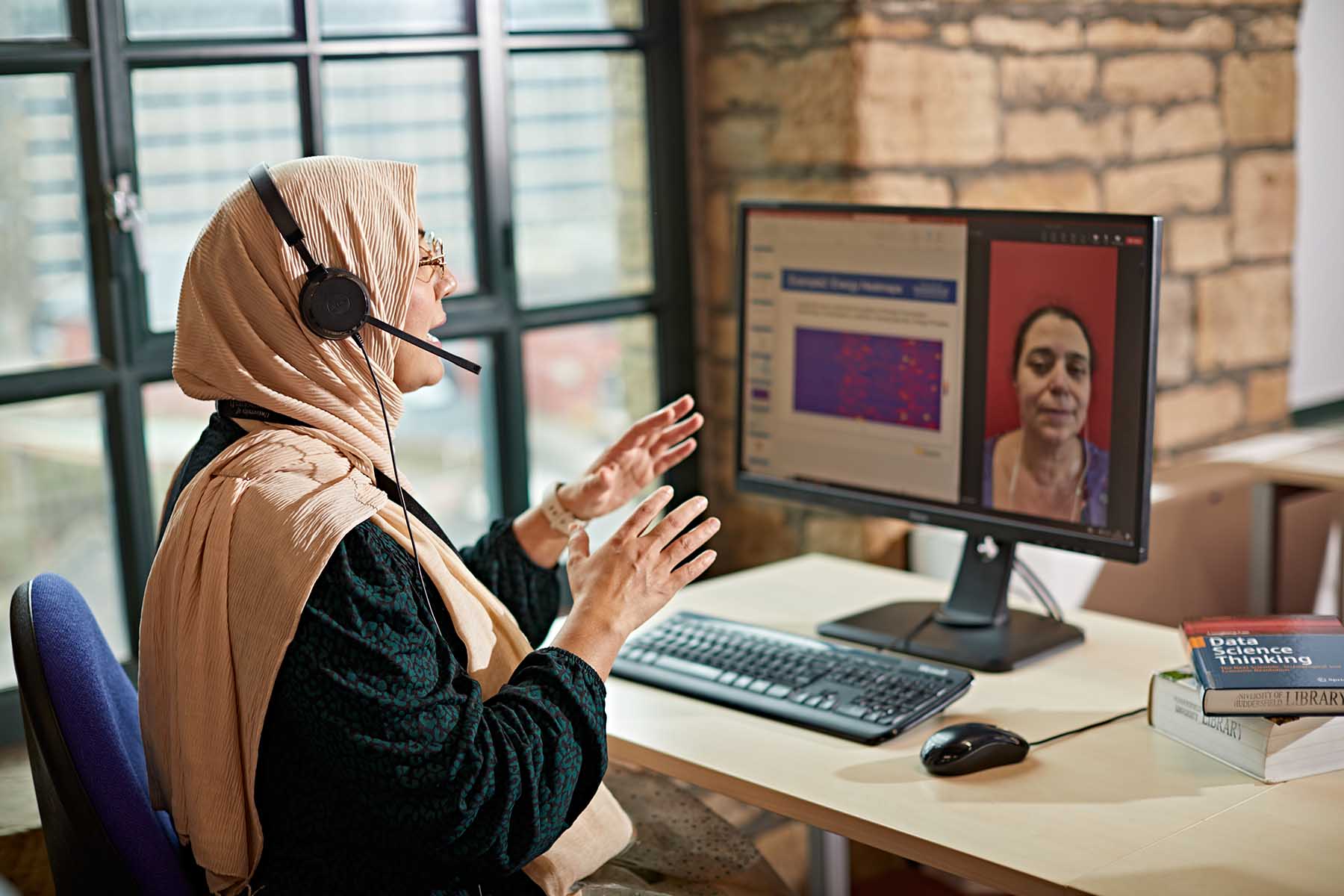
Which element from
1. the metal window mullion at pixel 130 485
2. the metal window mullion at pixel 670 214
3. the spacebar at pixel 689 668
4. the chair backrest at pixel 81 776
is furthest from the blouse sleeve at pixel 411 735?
the metal window mullion at pixel 670 214

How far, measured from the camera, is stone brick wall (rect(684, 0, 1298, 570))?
2.43 meters

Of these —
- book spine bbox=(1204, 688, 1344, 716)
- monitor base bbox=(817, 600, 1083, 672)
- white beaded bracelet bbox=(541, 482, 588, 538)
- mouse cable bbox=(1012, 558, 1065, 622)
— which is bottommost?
monitor base bbox=(817, 600, 1083, 672)

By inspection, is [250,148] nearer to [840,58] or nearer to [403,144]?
[403,144]

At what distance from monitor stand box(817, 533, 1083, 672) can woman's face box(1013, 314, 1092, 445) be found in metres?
0.19

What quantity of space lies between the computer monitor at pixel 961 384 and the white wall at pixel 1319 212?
1.73m

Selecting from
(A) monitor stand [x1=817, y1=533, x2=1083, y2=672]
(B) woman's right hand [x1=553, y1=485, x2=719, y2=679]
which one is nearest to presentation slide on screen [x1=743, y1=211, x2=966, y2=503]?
(A) monitor stand [x1=817, y1=533, x2=1083, y2=672]

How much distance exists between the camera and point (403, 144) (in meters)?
2.35

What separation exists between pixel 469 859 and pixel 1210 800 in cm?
69

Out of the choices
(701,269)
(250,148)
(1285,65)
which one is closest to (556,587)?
(250,148)

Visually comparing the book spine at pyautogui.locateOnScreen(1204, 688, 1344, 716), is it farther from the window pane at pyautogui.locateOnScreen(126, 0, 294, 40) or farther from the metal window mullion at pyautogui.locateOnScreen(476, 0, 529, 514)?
the window pane at pyautogui.locateOnScreen(126, 0, 294, 40)

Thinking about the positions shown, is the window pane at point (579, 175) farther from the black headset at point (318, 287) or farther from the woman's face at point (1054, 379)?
the black headset at point (318, 287)

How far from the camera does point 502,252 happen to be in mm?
2422

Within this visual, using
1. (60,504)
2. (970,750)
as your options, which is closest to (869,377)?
(970,750)

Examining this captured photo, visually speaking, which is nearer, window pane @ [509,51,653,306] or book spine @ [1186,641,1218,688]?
book spine @ [1186,641,1218,688]
